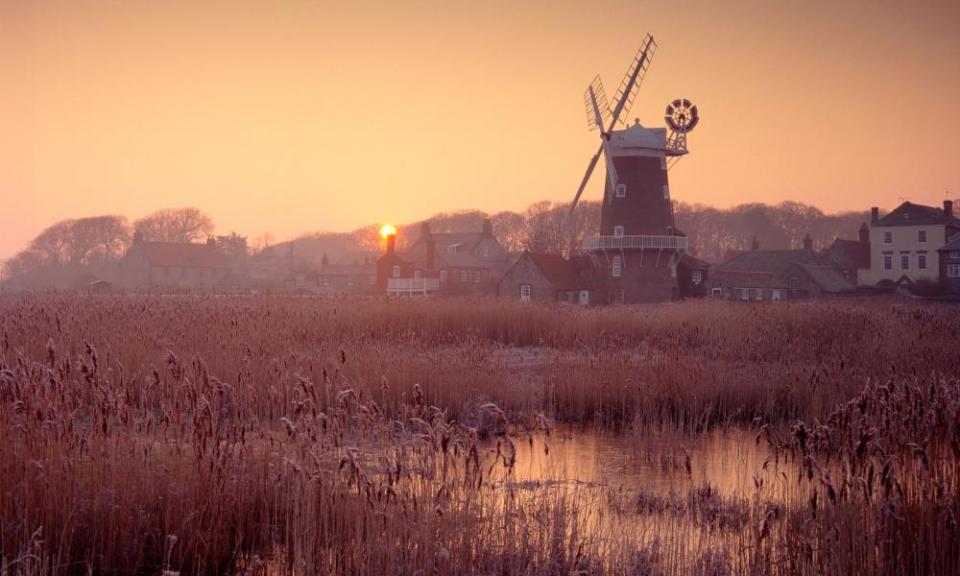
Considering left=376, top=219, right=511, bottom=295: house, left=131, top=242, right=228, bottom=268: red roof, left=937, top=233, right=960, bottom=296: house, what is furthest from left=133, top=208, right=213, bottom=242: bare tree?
left=937, top=233, right=960, bottom=296: house

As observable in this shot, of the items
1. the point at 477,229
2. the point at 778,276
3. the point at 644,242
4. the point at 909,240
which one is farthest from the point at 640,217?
the point at 477,229

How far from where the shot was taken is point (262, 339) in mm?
16172

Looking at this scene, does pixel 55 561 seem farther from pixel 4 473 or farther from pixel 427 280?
pixel 427 280

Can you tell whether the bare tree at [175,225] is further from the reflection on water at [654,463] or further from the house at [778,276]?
the reflection on water at [654,463]

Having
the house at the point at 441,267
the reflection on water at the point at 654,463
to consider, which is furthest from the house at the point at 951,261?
the reflection on water at the point at 654,463

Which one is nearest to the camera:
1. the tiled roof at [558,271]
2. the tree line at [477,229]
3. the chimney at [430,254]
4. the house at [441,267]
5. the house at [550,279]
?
the house at [550,279]

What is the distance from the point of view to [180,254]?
86312mm

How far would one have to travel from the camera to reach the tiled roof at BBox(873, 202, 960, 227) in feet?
246

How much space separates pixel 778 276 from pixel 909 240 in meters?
20.1

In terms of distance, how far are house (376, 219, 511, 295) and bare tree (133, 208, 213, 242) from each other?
133ft

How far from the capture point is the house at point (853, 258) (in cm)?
8056

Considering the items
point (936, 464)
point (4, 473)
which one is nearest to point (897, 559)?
point (936, 464)

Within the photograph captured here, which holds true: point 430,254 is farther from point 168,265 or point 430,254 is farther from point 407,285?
point 168,265

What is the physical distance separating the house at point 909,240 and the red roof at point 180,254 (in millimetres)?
66231
